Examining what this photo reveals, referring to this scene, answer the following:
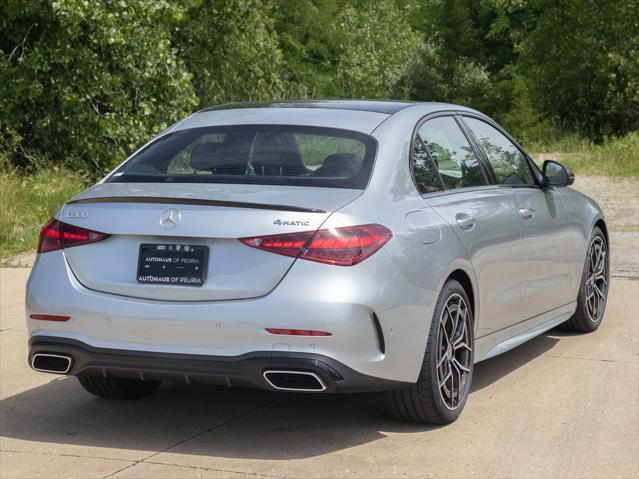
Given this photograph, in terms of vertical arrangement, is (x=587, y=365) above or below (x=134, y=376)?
below

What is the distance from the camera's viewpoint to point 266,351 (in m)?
5.20

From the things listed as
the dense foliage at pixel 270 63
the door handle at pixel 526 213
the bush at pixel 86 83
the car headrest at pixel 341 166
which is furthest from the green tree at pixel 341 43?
the car headrest at pixel 341 166

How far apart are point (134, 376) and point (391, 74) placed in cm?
4530

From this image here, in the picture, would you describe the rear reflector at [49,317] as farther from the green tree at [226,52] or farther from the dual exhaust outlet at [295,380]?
the green tree at [226,52]

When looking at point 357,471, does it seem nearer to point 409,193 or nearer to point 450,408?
point 450,408

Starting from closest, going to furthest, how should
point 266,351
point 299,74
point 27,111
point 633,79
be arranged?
point 266,351, point 27,111, point 633,79, point 299,74

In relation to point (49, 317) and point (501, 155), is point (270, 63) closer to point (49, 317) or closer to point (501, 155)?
point (501, 155)

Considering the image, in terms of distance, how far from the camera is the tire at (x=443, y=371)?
576 cm

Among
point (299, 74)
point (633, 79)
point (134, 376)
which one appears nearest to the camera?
point (134, 376)

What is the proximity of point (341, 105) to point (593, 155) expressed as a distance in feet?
64.6

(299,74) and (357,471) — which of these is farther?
(299,74)

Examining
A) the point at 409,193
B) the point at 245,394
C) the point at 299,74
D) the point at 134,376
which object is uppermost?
the point at 409,193

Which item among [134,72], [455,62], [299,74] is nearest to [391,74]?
[455,62]

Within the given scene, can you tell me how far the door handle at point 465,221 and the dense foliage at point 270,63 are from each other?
11321 mm
